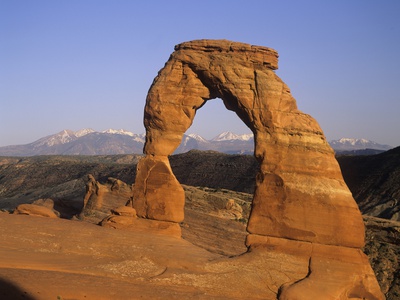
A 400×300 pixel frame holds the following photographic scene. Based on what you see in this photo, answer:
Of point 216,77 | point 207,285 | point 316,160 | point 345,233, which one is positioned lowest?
point 207,285

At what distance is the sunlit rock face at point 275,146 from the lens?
16.8 metres

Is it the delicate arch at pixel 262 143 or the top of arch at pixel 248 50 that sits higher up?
the top of arch at pixel 248 50

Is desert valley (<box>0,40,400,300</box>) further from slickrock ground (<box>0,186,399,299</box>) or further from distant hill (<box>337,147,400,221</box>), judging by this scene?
distant hill (<box>337,147,400,221</box>)

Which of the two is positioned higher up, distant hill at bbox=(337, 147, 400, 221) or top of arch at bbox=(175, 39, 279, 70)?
top of arch at bbox=(175, 39, 279, 70)

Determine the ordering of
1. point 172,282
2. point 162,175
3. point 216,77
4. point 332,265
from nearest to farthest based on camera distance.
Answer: point 172,282 → point 332,265 → point 216,77 → point 162,175

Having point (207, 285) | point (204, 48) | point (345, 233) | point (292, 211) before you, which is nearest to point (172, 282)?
point (207, 285)

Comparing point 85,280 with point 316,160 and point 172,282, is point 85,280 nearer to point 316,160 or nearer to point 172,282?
point 172,282

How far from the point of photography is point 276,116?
58.6 feet

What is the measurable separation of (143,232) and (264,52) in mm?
8429

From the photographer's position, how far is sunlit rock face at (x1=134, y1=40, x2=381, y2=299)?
16.8 m

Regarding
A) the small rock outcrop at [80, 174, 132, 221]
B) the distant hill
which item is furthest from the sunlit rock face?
the distant hill

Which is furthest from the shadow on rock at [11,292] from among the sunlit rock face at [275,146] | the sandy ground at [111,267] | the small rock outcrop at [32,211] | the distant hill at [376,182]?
the distant hill at [376,182]

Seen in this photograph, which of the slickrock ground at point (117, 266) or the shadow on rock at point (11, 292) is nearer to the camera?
the shadow on rock at point (11, 292)

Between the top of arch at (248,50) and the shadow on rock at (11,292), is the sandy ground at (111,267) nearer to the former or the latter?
the shadow on rock at (11,292)
